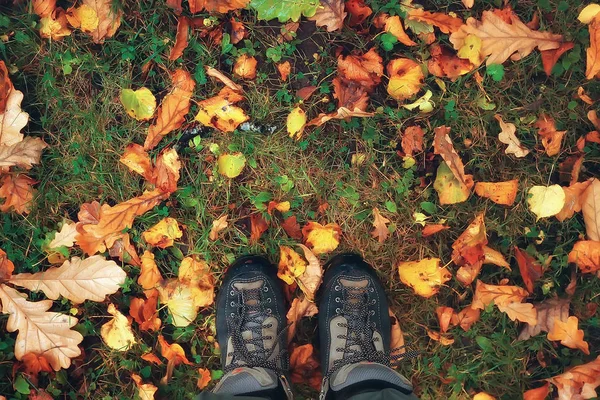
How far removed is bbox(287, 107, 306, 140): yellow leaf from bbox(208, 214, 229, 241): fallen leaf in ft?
1.58

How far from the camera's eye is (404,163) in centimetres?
246

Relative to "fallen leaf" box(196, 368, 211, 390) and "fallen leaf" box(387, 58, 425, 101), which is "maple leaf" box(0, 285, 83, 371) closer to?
"fallen leaf" box(196, 368, 211, 390)

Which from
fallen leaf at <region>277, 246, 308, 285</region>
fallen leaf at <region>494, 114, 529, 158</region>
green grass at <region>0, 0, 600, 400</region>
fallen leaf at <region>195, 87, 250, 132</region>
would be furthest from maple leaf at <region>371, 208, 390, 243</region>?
fallen leaf at <region>195, 87, 250, 132</region>

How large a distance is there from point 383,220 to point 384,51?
2.47ft

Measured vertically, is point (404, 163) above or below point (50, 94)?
below

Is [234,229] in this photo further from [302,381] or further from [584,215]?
[584,215]

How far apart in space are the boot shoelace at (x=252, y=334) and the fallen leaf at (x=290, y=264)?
5.1 inches

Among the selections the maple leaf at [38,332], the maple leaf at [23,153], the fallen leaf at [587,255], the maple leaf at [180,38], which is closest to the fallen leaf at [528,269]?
the fallen leaf at [587,255]

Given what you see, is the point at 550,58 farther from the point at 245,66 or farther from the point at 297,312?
the point at 297,312

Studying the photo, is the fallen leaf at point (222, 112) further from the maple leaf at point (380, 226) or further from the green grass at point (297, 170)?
the maple leaf at point (380, 226)

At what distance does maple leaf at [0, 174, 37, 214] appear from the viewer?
8.02ft

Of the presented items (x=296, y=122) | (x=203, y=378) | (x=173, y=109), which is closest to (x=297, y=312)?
(x=203, y=378)

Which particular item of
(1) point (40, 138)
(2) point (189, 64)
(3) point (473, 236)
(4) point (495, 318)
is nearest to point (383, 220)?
(3) point (473, 236)

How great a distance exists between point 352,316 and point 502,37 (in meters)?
1.38
